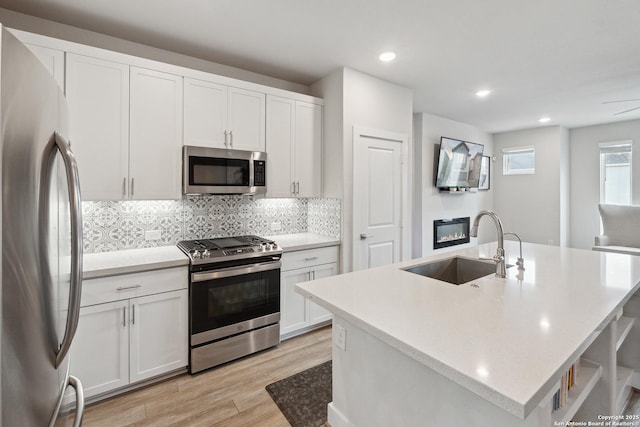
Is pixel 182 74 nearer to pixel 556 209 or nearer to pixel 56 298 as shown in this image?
pixel 56 298

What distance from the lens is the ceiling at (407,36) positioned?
6.88 feet

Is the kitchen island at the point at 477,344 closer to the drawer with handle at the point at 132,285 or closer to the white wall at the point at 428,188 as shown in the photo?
the drawer with handle at the point at 132,285

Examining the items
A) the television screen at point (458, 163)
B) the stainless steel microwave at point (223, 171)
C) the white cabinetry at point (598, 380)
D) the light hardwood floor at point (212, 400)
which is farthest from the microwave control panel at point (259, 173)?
the television screen at point (458, 163)

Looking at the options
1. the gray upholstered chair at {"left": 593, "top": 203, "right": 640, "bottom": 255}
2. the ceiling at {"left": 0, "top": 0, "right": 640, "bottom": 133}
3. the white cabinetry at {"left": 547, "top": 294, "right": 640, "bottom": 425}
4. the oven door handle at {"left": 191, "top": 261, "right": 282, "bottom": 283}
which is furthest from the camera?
the gray upholstered chair at {"left": 593, "top": 203, "right": 640, "bottom": 255}

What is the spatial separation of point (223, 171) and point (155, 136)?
592 millimetres

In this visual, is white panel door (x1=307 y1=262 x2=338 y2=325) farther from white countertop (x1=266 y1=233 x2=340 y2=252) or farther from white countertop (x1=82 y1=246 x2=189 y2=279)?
white countertop (x1=82 y1=246 x2=189 y2=279)

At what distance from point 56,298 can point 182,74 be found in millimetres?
2255

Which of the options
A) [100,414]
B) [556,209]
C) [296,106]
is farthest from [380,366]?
[556,209]

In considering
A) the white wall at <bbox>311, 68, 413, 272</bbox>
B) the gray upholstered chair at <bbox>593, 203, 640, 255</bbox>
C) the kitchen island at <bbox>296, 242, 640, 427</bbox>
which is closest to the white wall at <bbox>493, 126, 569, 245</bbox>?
the gray upholstered chair at <bbox>593, 203, 640, 255</bbox>

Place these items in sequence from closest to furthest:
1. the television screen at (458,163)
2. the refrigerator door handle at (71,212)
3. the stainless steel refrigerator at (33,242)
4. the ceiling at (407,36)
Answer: the stainless steel refrigerator at (33,242), the refrigerator door handle at (71,212), the ceiling at (407,36), the television screen at (458,163)

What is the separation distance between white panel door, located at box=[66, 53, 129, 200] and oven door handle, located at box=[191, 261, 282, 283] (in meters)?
0.86

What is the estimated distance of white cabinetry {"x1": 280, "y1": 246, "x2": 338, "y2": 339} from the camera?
2846 millimetres

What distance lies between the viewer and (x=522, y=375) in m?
0.82

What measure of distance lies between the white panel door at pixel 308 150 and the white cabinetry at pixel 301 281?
69cm
